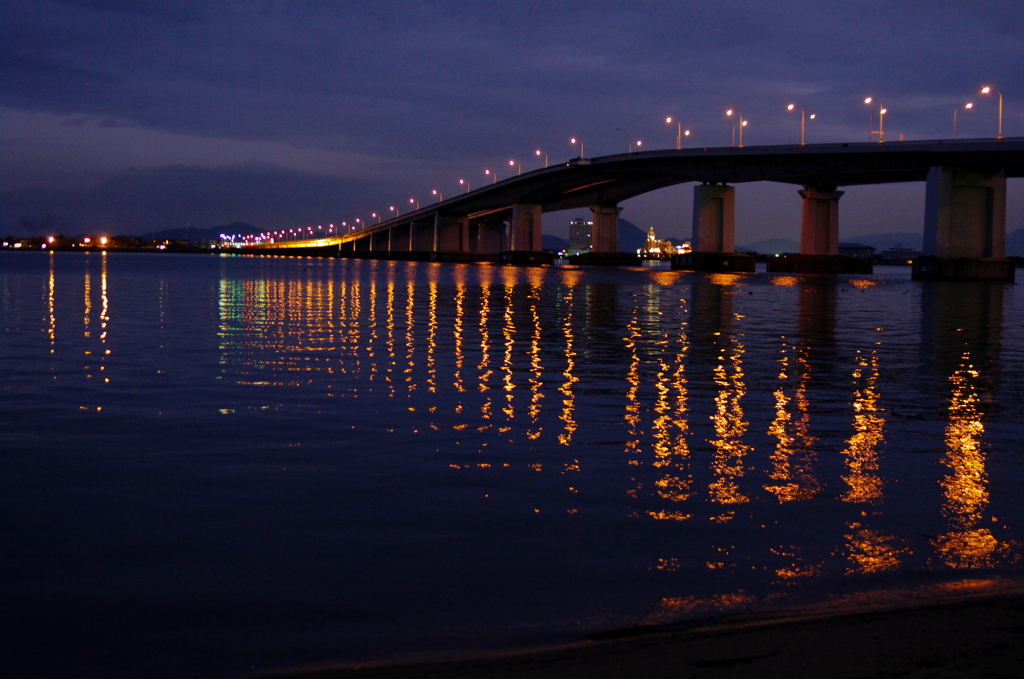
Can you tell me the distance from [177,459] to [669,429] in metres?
5.53

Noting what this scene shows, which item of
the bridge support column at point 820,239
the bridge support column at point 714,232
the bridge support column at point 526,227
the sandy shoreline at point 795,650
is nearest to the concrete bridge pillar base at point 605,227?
the bridge support column at point 526,227

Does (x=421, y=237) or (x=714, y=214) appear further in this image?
(x=421, y=237)

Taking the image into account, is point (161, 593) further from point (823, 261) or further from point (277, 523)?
point (823, 261)

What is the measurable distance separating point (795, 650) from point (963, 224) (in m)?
94.8

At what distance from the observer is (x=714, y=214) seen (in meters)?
115

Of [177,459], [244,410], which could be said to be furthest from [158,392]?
[177,459]

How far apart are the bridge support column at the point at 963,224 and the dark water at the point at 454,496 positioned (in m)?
77.3

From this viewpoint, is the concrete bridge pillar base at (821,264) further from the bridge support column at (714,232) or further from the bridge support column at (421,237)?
the bridge support column at (421,237)

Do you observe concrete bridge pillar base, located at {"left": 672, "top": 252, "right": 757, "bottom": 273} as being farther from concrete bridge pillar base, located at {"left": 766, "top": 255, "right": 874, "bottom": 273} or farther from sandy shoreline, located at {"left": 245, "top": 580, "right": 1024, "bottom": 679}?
sandy shoreline, located at {"left": 245, "top": 580, "right": 1024, "bottom": 679}

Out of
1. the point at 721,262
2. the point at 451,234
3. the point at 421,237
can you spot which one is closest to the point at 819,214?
the point at 721,262

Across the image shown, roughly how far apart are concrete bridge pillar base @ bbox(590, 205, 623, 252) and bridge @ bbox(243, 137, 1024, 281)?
16cm

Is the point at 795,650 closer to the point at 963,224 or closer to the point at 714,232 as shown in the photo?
the point at 963,224

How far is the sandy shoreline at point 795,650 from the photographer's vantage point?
4645mm

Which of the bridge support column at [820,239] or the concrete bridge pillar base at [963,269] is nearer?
the concrete bridge pillar base at [963,269]
